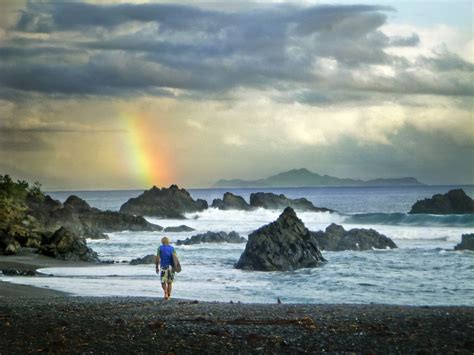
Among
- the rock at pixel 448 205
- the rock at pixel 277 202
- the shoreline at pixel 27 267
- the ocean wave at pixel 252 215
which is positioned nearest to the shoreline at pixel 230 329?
the shoreline at pixel 27 267

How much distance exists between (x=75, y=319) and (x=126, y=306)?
296 cm

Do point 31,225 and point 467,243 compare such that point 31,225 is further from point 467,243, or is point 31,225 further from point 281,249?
point 467,243

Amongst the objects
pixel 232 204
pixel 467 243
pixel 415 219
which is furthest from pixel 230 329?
pixel 232 204

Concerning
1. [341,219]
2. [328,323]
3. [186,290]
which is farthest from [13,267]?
[341,219]

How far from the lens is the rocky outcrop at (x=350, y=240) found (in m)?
46.6

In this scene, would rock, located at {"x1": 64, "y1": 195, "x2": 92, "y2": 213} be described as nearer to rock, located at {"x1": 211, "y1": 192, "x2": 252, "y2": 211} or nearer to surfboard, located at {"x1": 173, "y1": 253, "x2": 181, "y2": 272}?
rock, located at {"x1": 211, "y1": 192, "x2": 252, "y2": 211}

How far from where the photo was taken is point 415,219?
80.5 m

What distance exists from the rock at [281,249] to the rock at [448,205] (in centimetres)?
5343

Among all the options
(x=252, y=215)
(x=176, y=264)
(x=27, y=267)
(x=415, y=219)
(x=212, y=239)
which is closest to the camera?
(x=176, y=264)

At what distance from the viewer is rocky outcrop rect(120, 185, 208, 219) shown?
103812 millimetres

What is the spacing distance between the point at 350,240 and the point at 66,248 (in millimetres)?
18302

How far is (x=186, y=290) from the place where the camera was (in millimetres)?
27656

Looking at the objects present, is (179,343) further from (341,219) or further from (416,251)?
(341,219)

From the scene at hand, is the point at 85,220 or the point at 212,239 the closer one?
the point at 212,239
